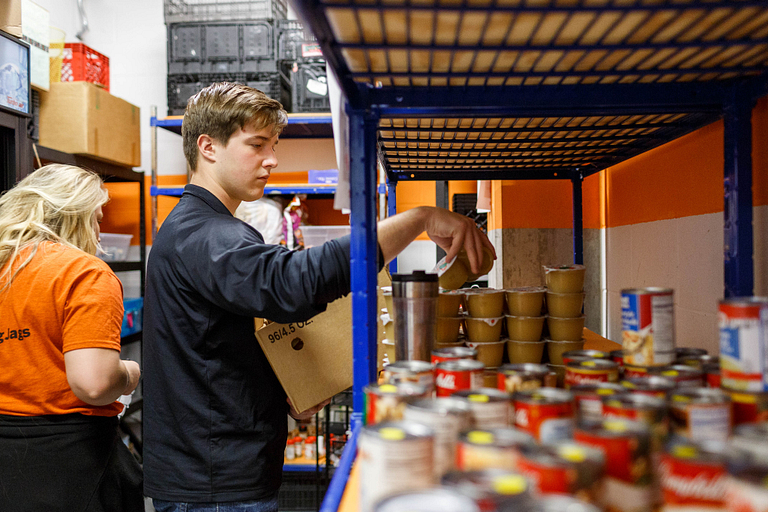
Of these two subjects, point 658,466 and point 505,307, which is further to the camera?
point 505,307

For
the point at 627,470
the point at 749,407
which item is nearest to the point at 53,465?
the point at 627,470

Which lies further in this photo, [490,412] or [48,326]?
[48,326]

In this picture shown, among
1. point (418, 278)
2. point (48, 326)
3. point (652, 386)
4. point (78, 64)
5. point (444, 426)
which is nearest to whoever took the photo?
point (444, 426)

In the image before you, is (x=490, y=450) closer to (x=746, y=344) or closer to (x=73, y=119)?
(x=746, y=344)

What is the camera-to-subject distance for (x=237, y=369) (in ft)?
4.41

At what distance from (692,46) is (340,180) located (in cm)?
64

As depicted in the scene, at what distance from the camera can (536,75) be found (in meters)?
0.97

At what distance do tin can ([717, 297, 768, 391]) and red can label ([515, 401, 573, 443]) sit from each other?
29cm

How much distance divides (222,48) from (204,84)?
0.29 meters

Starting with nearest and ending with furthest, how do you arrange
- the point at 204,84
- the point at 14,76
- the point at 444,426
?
the point at 444,426 < the point at 14,76 < the point at 204,84

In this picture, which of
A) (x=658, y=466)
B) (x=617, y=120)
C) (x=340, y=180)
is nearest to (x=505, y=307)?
(x=617, y=120)

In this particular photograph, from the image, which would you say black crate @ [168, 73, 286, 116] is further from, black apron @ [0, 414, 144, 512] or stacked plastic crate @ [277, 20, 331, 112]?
black apron @ [0, 414, 144, 512]

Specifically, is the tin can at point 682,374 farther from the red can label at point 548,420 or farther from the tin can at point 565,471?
the tin can at point 565,471

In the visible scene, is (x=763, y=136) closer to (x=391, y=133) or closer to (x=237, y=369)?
(x=391, y=133)
